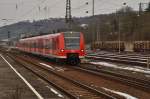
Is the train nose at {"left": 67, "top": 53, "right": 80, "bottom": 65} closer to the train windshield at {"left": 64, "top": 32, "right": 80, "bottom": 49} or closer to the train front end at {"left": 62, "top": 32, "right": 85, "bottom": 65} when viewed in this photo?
the train front end at {"left": 62, "top": 32, "right": 85, "bottom": 65}

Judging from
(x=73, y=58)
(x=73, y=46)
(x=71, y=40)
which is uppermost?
(x=71, y=40)

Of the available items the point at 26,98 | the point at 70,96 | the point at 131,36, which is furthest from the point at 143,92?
the point at 131,36

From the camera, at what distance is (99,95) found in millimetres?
14711

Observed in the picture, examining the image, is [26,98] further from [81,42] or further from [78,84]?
[81,42]

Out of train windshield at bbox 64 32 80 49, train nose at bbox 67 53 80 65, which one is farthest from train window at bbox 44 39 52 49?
train windshield at bbox 64 32 80 49

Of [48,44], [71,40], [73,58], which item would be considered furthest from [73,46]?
[48,44]

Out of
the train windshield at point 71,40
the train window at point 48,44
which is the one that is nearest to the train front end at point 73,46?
the train windshield at point 71,40

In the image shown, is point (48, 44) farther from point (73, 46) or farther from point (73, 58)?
point (73, 46)

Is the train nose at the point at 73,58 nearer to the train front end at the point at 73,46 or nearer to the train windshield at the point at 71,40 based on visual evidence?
the train front end at the point at 73,46

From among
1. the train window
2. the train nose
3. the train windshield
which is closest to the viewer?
the train nose

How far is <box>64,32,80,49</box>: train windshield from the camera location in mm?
35062

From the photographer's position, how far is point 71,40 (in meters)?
35.1

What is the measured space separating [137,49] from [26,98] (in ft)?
220

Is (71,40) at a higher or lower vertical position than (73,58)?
higher
